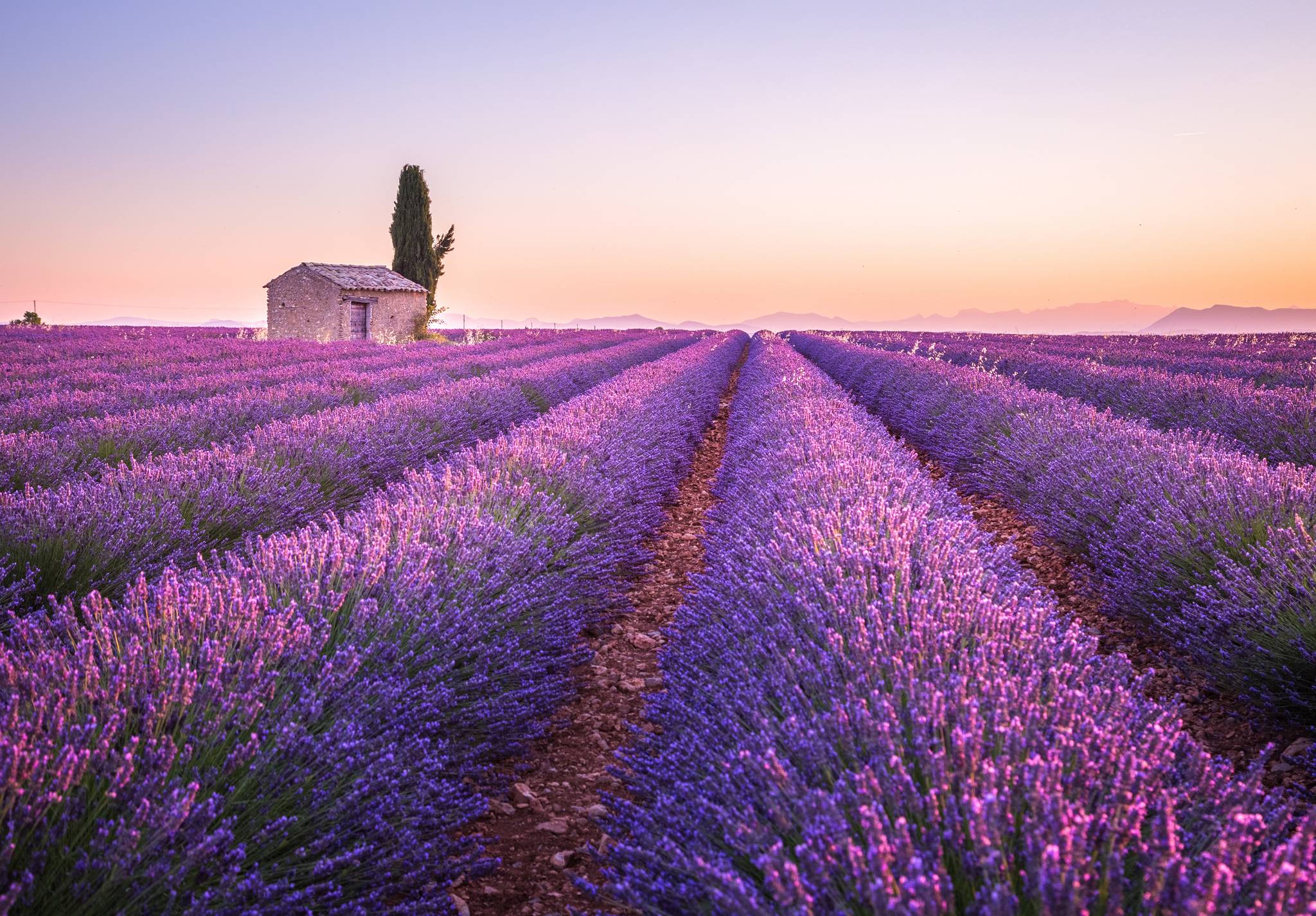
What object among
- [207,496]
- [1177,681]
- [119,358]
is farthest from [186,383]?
[1177,681]

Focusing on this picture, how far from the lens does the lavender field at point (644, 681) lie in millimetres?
1197

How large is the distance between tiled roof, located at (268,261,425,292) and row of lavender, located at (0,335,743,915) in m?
21.5

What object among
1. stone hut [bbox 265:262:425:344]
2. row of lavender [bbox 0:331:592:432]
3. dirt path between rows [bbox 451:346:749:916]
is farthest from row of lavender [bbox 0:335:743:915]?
stone hut [bbox 265:262:425:344]

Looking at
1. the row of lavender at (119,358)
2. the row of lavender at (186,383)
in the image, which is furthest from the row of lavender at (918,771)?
the row of lavender at (119,358)

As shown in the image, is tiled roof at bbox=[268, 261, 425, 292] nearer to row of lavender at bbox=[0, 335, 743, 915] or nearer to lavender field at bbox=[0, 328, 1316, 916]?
lavender field at bbox=[0, 328, 1316, 916]

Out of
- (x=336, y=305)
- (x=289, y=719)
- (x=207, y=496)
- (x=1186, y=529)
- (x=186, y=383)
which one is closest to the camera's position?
(x=289, y=719)

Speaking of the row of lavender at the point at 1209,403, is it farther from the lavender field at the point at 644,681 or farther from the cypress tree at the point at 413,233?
the cypress tree at the point at 413,233

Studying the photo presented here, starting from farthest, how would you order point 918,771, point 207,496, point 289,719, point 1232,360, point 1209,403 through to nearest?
point 1232,360, point 1209,403, point 207,496, point 289,719, point 918,771

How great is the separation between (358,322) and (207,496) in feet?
68.3

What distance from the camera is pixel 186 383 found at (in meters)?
8.38

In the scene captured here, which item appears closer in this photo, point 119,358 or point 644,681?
point 644,681

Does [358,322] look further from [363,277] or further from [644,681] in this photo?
[644,681]

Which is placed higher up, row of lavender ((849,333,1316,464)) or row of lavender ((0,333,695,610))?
row of lavender ((849,333,1316,464))

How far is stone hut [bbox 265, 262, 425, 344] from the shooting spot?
2222 centimetres
